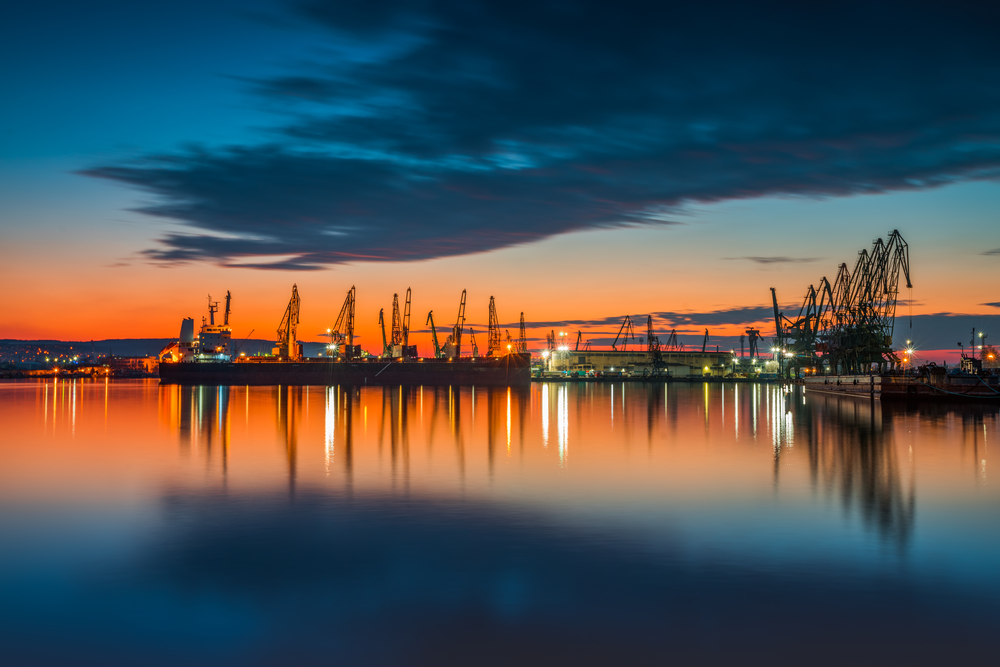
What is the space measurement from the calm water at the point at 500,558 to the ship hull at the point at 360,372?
9889 cm

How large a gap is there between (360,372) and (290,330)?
29553 millimetres

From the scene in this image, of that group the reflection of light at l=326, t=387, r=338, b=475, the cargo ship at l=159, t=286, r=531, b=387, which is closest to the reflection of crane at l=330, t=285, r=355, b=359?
the cargo ship at l=159, t=286, r=531, b=387

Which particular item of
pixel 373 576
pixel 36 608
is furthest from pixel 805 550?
pixel 36 608

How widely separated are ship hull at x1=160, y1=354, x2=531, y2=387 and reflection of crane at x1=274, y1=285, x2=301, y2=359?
772 inches

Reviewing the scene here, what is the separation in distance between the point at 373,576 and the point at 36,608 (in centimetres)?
419

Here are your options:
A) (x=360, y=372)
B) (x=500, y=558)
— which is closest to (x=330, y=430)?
(x=500, y=558)

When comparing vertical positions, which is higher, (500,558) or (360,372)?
(500,558)

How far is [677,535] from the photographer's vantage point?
13.4m

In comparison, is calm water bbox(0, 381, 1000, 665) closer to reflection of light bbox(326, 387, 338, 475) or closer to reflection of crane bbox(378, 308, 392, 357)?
reflection of light bbox(326, 387, 338, 475)

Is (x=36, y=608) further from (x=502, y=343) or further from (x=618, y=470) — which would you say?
(x=502, y=343)

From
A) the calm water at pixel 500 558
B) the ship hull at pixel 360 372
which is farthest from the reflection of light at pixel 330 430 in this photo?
the ship hull at pixel 360 372

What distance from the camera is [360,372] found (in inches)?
5167

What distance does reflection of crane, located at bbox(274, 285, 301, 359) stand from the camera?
152875 millimetres

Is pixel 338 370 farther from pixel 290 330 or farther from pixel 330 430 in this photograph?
pixel 330 430
